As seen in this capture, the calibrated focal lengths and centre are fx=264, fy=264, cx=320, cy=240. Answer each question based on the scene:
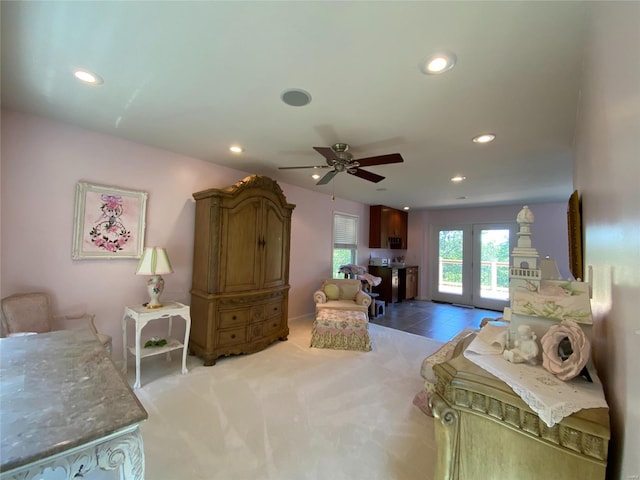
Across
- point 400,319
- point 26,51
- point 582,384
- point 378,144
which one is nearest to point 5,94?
point 26,51

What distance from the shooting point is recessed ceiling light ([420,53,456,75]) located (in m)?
1.48

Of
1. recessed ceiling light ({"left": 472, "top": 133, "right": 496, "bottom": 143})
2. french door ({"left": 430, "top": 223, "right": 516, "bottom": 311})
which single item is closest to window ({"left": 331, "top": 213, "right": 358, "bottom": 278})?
french door ({"left": 430, "top": 223, "right": 516, "bottom": 311})

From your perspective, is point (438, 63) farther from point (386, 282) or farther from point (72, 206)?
point (386, 282)

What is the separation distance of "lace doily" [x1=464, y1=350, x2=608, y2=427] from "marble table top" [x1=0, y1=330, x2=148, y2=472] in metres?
1.15

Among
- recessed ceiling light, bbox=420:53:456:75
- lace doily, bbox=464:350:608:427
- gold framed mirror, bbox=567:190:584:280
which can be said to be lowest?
Result: lace doily, bbox=464:350:608:427

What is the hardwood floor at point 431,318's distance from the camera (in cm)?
453

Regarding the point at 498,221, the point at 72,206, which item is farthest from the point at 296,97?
the point at 498,221

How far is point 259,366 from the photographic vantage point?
2.96 metres

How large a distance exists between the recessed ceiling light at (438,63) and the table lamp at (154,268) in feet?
9.31

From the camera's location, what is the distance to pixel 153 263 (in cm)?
271

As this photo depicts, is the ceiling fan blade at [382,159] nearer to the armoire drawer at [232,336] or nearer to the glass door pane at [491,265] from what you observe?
the armoire drawer at [232,336]

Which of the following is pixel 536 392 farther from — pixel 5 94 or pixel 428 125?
pixel 5 94

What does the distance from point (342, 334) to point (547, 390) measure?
9.57 ft

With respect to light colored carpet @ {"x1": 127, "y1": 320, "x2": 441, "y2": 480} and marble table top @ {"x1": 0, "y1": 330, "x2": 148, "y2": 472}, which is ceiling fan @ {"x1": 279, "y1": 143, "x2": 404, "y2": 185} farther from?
light colored carpet @ {"x1": 127, "y1": 320, "x2": 441, "y2": 480}
